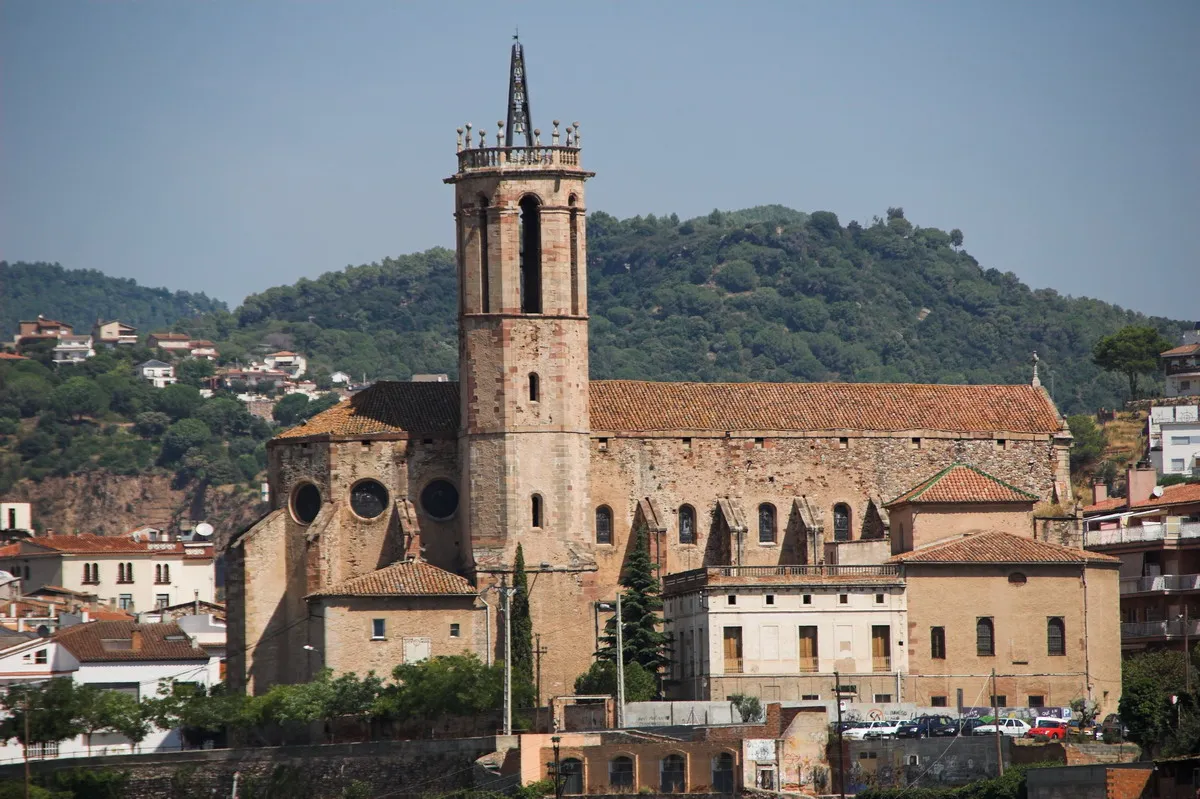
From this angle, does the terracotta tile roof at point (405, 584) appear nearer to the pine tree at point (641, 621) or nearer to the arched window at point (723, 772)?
the pine tree at point (641, 621)

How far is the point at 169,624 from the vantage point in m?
103

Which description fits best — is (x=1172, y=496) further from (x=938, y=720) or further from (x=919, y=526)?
(x=938, y=720)

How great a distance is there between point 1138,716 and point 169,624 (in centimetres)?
4315

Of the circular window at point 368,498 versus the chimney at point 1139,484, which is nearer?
the circular window at point 368,498

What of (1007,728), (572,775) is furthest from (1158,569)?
(572,775)

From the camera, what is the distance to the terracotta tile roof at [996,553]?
85.8 meters

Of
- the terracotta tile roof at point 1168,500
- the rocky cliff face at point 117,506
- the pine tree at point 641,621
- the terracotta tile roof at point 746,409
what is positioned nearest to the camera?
the pine tree at point 641,621

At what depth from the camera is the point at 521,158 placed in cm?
9088

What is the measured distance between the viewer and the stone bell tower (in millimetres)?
88625

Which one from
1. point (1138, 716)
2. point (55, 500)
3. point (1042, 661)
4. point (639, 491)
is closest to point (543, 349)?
point (639, 491)

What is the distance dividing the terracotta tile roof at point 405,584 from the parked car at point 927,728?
16.4 metres

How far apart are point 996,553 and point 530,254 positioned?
61.0 feet

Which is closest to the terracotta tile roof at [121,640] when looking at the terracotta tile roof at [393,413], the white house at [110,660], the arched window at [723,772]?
the white house at [110,660]

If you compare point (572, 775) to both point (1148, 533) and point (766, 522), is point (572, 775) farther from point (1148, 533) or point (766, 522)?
point (1148, 533)
